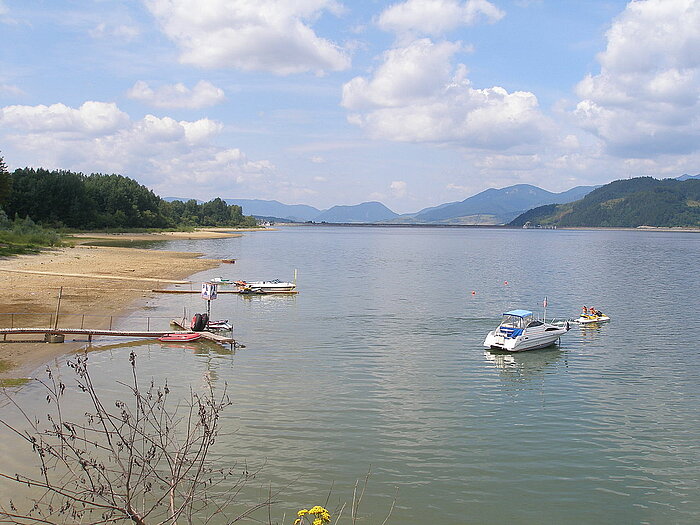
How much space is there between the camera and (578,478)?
717 inches

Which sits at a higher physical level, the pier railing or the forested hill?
the forested hill

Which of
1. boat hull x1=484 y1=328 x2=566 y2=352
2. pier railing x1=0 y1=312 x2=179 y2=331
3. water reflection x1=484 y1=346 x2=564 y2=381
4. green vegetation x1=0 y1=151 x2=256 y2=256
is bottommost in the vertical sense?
water reflection x1=484 y1=346 x2=564 y2=381

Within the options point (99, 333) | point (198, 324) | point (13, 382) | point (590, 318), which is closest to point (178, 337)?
point (198, 324)

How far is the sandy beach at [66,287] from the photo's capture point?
30562mm

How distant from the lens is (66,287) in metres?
51.2

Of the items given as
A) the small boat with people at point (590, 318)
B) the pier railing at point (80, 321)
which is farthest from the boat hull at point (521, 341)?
the pier railing at point (80, 321)

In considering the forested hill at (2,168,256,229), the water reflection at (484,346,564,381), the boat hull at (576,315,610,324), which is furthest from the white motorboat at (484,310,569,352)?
the forested hill at (2,168,256,229)

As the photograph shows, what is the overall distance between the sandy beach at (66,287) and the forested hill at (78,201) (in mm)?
48792

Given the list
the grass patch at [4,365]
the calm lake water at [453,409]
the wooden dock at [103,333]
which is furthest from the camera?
the wooden dock at [103,333]

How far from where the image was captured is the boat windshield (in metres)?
37.2

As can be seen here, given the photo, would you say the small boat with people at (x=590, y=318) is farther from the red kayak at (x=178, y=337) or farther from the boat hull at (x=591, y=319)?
the red kayak at (x=178, y=337)

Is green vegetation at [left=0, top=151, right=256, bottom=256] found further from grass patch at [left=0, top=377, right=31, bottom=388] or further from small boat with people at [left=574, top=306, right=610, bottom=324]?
small boat with people at [left=574, top=306, right=610, bottom=324]

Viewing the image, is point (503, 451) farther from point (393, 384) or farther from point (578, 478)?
point (393, 384)

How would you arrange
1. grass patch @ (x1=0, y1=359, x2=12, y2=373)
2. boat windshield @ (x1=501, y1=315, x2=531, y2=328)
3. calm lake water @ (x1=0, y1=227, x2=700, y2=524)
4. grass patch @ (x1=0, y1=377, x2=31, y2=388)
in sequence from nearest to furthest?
1. calm lake water @ (x1=0, y1=227, x2=700, y2=524)
2. grass patch @ (x1=0, y1=377, x2=31, y2=388)
3. grass patch @ (x1=0, y1=359, x2=12, y2=373)
4. boat windshield @ (x1=501, y1=315, x2=531, y2=328)
